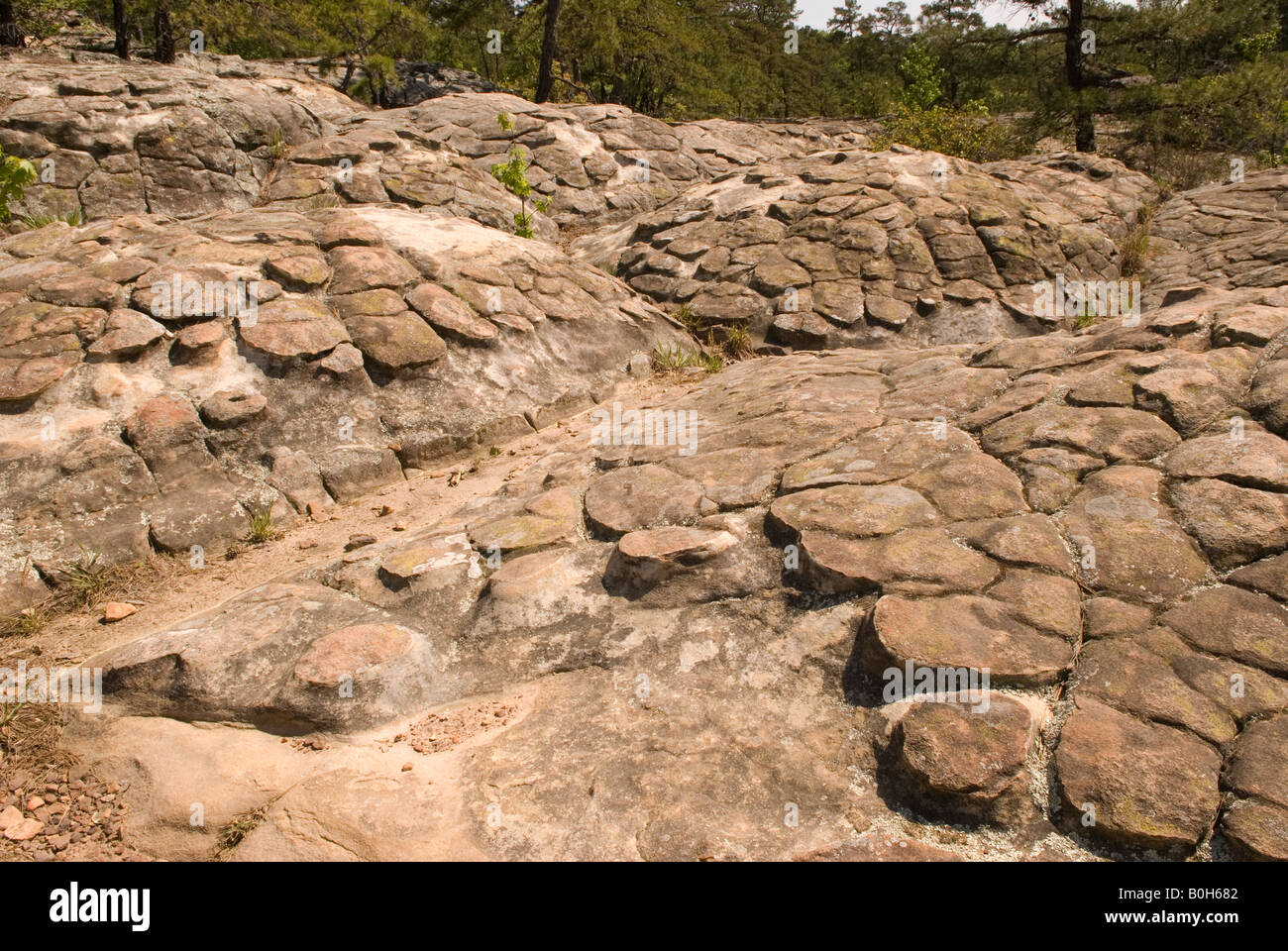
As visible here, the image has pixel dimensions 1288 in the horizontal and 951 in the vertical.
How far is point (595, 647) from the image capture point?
3449 mm

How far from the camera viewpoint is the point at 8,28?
11406 mm

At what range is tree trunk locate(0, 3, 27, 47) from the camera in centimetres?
1130

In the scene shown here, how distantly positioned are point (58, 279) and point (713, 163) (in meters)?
10.9

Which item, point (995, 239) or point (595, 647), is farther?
point (995, 239)

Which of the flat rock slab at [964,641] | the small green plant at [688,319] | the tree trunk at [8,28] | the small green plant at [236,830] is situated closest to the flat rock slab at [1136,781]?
the flat rock slab at [964,641]

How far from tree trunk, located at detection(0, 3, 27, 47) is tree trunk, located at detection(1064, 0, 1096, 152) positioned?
1635 centimetres

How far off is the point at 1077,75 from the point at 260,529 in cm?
1530

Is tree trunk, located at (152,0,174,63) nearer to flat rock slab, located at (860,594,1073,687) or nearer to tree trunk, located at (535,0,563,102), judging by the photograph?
tree trunk, located at (535,0,563,102)

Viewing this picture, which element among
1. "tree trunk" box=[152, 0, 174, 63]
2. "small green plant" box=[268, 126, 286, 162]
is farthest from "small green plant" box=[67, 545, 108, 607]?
"tree trunk" box=[152, 0, 174, 63]

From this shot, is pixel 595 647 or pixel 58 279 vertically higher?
pixel 58 279

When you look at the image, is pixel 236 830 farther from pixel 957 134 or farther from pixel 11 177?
pixel 957 134

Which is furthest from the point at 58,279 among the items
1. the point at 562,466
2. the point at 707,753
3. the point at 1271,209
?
the point at 1271,209

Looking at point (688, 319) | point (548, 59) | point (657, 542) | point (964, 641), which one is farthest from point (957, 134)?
point (964, 641)

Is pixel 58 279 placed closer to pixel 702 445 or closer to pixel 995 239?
pixel 702 445
